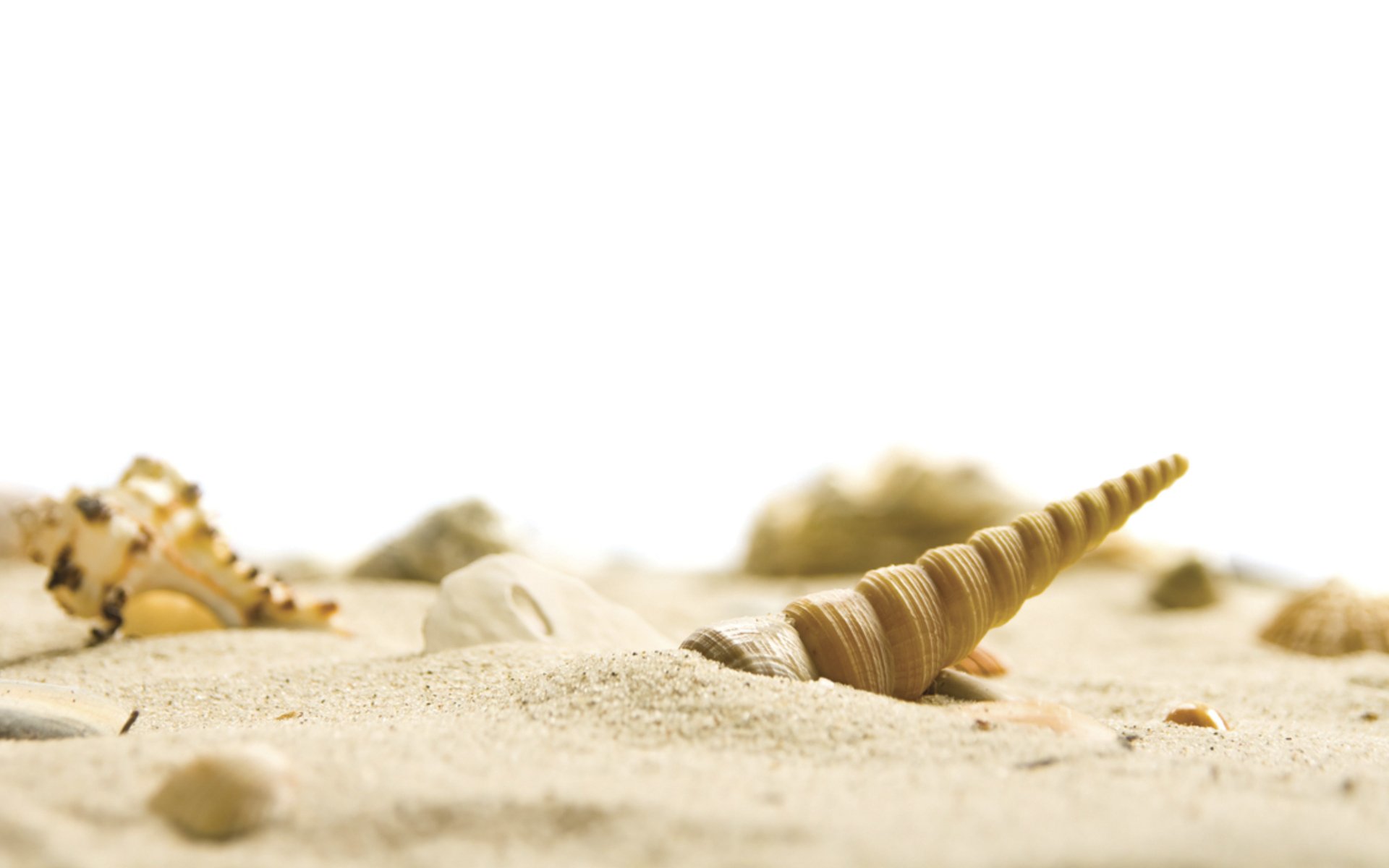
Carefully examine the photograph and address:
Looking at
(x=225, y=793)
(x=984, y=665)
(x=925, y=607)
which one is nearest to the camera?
(x=225, y=793)

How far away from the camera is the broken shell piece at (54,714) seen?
199 cm

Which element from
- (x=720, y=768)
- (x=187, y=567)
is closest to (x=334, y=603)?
(x=187, y=567)

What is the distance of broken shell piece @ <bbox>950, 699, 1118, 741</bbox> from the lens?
204 cm

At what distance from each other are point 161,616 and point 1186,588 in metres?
5.47

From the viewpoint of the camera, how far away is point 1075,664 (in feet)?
13.8

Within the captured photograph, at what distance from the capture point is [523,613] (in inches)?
127

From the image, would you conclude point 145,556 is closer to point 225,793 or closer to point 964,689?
point 225,793

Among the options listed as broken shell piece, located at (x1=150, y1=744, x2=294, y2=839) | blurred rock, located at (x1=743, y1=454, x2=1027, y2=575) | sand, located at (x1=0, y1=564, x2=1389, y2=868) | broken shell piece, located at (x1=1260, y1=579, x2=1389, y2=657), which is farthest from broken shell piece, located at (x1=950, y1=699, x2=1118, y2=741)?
blurred rock, located at (x1=743, y1=454, x2=1027, y2=575)

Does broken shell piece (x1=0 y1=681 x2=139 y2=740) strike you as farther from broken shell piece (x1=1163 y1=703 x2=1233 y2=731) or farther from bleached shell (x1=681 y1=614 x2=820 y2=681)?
broken shell piece (x1=1163 y1=703 x2=1233 y2=731)

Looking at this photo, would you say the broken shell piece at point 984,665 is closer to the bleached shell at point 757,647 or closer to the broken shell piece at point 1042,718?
the broken shell piece at point 1042,718

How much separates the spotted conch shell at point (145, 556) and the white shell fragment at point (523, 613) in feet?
3.69

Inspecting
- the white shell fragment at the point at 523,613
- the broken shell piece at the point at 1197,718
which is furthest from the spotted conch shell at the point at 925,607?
the white shell fragment at the point at 523,613

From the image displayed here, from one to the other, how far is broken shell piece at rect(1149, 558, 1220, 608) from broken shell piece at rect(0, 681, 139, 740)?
574 centimetres

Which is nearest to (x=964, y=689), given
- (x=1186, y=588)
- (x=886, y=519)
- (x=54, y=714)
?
(x=54, y=714)
